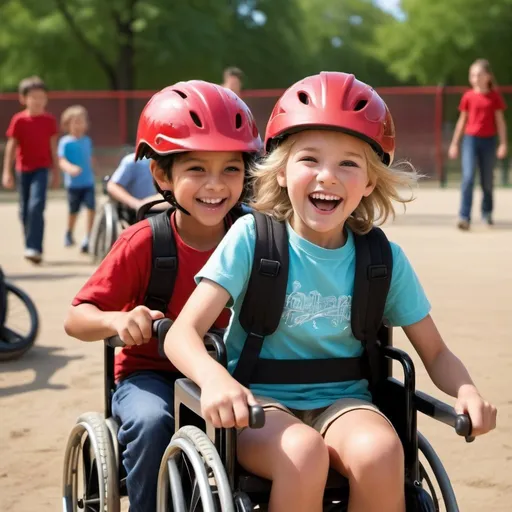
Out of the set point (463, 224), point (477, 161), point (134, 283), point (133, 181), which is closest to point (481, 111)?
point (477, 161)

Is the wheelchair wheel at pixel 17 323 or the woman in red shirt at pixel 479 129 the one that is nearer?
the wheelchair wheel at pixel 17 323

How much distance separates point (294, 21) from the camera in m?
42.5

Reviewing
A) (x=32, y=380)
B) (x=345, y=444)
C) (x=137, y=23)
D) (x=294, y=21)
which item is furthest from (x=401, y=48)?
(x=345, y=444)

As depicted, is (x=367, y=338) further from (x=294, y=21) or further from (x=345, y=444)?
(x=294, y=21)

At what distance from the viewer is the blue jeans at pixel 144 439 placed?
2.98m

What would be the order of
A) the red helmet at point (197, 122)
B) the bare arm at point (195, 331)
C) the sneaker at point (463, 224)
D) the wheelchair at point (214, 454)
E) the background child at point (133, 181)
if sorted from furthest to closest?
1. the sneaker at point (463, 224)
2. the background child at point (133, 181)
3. the red helmet at point (197, 122)
4. the bare arm at point (195, 331)
5. the wheelchair at point (214, 454)

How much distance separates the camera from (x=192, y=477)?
9.37 ft

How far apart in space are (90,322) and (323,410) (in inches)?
28.4

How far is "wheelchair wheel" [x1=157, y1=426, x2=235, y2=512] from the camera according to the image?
2.50 m

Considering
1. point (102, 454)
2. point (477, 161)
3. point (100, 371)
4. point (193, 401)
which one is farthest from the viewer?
point (477, 161)

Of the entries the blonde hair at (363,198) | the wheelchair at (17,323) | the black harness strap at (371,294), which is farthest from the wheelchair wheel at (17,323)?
the black harness strap at (371,294)

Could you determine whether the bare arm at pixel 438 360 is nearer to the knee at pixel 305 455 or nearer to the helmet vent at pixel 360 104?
the knee at pixel 305 455

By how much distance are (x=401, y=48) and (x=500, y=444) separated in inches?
1657

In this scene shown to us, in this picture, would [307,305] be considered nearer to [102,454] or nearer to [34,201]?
[102,454]
